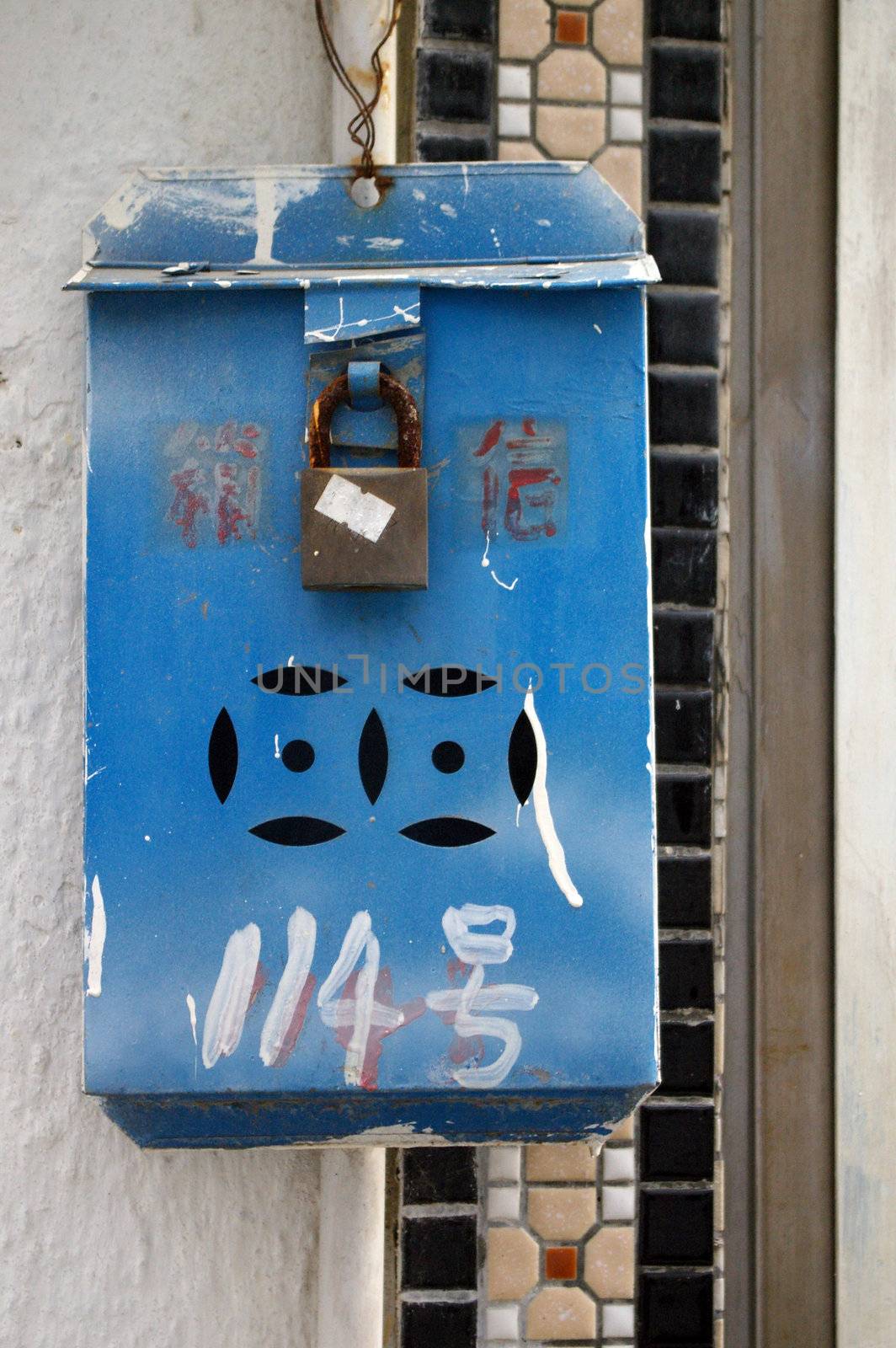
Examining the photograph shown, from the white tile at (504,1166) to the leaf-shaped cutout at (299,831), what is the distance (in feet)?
1.90

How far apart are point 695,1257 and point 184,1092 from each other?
75 centimetres

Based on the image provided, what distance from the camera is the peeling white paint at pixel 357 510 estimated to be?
1028mm

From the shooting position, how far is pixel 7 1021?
1.34 metres

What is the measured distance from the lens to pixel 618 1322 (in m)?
1.42

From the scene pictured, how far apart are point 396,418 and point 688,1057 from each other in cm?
89

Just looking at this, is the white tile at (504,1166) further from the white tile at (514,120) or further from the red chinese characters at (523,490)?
the white tile at (514,120)

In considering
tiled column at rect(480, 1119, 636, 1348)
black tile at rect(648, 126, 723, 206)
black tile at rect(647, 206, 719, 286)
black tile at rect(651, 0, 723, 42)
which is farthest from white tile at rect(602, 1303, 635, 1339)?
black tile at rect(651, 0, 723, 42)

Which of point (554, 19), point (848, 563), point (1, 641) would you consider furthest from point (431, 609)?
point (554, 19)

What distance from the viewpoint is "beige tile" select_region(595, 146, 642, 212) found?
144 centimetres

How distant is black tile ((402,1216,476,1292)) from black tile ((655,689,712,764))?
2.04 ft

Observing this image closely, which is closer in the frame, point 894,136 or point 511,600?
point 511,600

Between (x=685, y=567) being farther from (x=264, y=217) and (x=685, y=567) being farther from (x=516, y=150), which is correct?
(x=264, y=217)

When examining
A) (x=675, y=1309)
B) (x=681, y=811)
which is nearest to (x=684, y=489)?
(x=681, y=811)

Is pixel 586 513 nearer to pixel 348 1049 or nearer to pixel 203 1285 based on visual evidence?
pixel 348 1049
